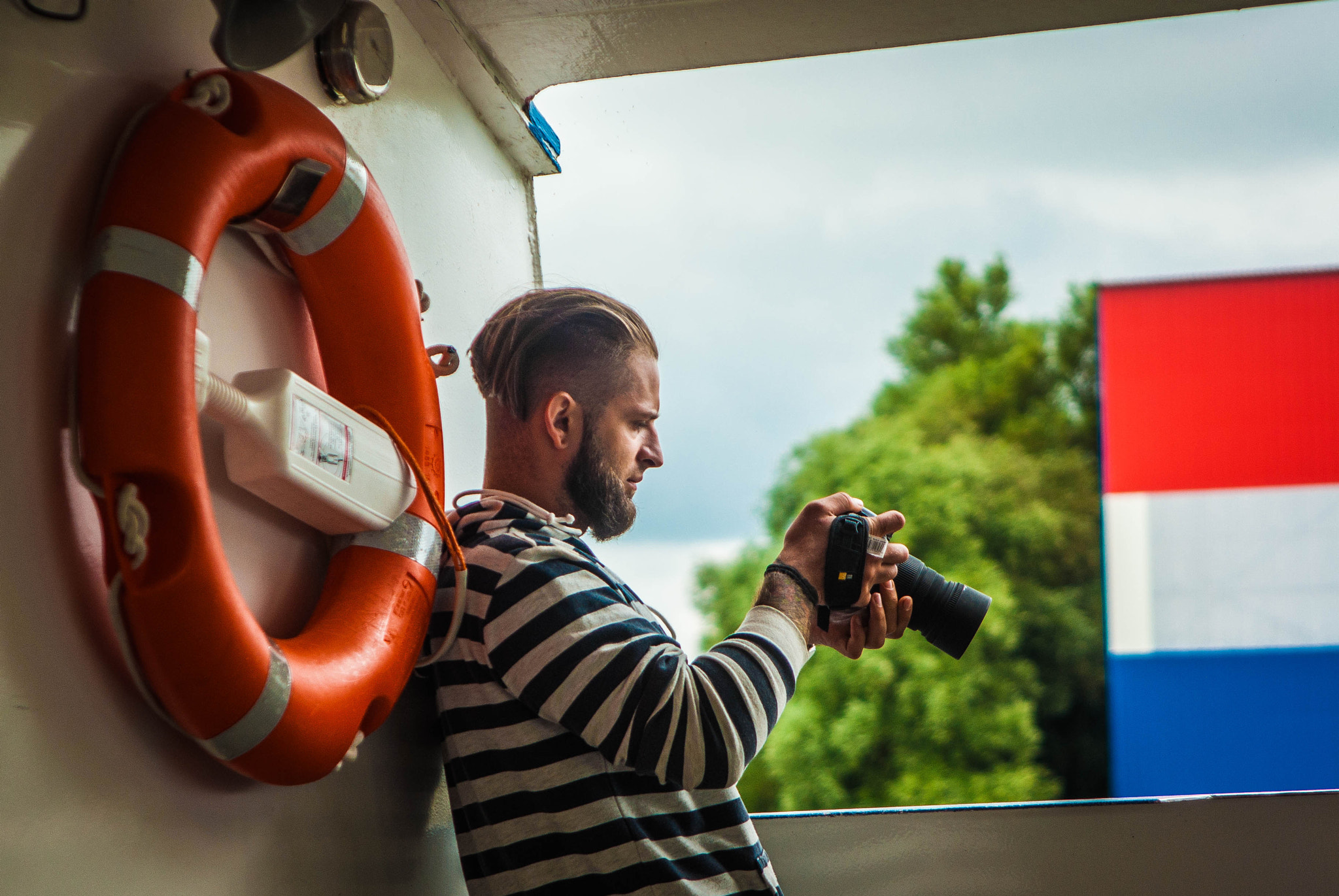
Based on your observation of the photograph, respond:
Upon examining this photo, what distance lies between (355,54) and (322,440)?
0.43m

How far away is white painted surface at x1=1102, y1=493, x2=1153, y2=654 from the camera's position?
27.1 ft

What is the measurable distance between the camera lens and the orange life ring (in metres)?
0.52

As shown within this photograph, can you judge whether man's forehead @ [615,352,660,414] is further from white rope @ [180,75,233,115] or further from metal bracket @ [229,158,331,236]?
white rope @ [180,75,233,115]

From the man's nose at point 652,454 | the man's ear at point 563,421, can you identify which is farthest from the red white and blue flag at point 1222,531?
the man's ear at point 563,421

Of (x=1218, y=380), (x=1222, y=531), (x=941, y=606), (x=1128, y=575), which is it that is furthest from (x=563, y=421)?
(x=1218, y=380)

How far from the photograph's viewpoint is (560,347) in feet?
3.89

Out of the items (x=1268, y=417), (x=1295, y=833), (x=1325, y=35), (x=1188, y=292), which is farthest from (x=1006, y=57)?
(x=1295, y=833)

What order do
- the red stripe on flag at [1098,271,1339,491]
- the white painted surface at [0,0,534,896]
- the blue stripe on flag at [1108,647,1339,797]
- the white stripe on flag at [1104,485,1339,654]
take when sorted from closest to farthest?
the white painted surface at [0,0,534,896] < the blue stripe on flag at [1108,647,1339,797] < the white stripe on flag at [1104,485,1339,654] < the red stripe on flag at [1098,271,1339,491]

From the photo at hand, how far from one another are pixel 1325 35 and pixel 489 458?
1568cm

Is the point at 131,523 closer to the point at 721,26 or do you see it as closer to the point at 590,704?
the point at 590,704

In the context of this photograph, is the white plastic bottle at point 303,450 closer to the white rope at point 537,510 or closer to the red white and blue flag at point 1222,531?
A: the white rope at point 537,510

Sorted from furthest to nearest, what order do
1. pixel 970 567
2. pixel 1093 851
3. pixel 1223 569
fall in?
pixel 970 567 → pixel 1223 569 → pixel 1093 851

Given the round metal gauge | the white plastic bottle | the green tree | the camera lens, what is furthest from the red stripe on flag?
the white plastic bottle

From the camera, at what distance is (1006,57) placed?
50.3ft
